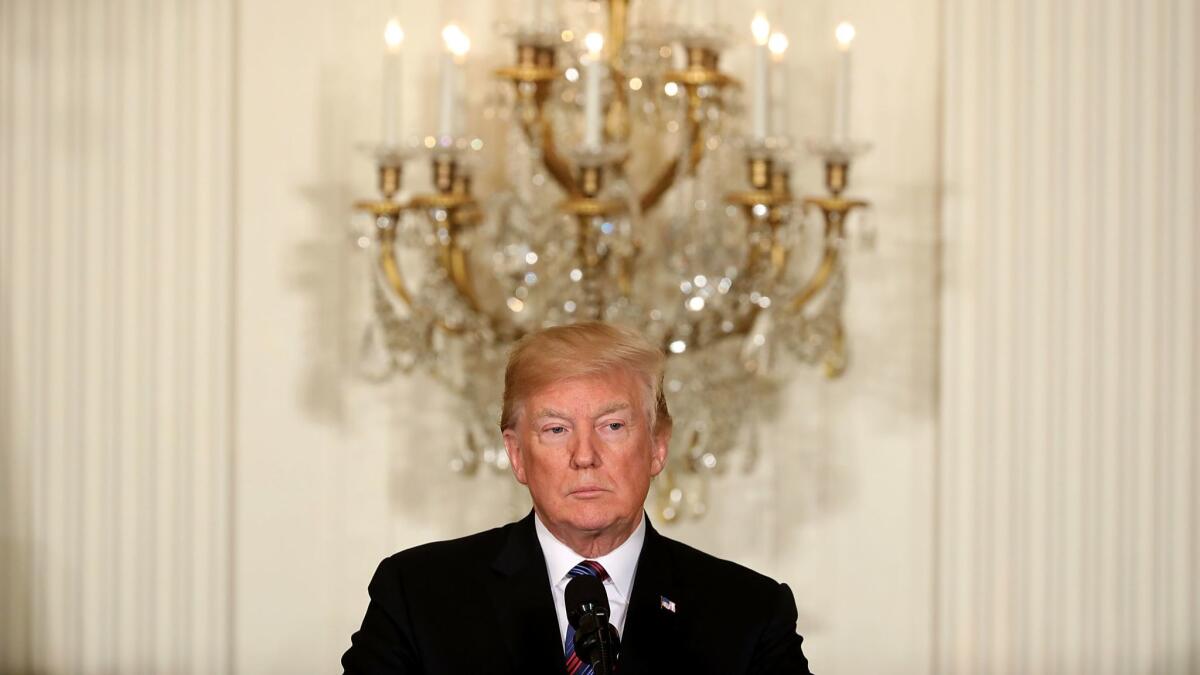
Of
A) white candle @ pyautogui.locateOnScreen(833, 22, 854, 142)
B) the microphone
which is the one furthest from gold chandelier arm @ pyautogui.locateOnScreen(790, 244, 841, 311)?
the microphone

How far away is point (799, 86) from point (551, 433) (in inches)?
73.6

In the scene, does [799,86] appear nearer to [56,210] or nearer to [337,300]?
[337,300]

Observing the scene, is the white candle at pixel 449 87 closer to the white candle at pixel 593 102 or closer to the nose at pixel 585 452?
the white candle at pixel 593 102

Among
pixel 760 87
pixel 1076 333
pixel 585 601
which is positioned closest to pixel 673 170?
pixel 760 87

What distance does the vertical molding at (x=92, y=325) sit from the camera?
3.69 meters

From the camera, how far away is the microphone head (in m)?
1.76

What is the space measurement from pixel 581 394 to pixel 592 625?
44cm

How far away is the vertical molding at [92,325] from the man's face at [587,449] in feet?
6.09

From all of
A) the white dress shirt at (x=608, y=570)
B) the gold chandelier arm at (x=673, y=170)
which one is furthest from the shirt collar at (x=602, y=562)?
the gold chandelier arm at (x=673, y=170)

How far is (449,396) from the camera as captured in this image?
12.4 feet

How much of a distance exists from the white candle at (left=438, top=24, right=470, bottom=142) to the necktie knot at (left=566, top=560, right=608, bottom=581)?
130 cm

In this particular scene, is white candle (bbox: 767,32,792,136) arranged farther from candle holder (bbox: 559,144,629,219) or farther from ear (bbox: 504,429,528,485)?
ear (bbox: 504,429,528,485)

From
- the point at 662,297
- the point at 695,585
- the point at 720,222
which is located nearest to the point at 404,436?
the point at 662,297

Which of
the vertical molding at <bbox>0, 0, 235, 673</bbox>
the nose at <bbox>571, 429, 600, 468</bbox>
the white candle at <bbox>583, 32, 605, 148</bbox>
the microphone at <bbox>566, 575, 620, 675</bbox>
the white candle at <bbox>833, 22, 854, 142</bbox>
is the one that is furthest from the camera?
the vertical molding at <bbox>0, 0, 235, 673</bbox>
